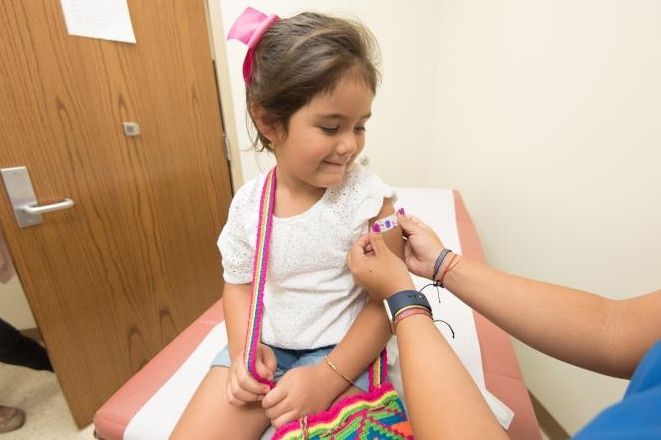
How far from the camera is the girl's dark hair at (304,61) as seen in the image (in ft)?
1.90

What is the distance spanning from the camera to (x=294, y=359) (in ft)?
2.46

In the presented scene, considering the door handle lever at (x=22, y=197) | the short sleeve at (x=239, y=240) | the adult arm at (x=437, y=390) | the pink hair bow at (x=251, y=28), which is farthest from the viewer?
the door handle lever at (x=22, y=197)

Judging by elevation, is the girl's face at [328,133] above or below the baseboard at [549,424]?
above

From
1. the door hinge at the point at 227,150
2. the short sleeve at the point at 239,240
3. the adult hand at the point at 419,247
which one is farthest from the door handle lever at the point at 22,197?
the adult hand at the point at 419,247

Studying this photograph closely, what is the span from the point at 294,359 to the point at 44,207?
0.98 m

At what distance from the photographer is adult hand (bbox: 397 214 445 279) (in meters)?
0.69

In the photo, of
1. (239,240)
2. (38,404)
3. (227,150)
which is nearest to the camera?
(239,240)

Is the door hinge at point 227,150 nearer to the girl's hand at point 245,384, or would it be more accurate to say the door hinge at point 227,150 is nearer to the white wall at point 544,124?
the white wall at point 544,124

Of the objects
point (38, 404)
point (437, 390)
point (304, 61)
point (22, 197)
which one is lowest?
point (38, 404)

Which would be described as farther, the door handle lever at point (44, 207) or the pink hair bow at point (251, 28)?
the door handle lever at point (44, 207)

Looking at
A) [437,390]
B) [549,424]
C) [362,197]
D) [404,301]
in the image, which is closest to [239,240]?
[362,197]

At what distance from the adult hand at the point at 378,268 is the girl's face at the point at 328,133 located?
15cm

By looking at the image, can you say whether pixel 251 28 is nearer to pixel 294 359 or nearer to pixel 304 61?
pixel 304 61

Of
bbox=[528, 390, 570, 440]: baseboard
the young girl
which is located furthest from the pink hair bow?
bbox=[528, 390, 570, 440]: baseboard
